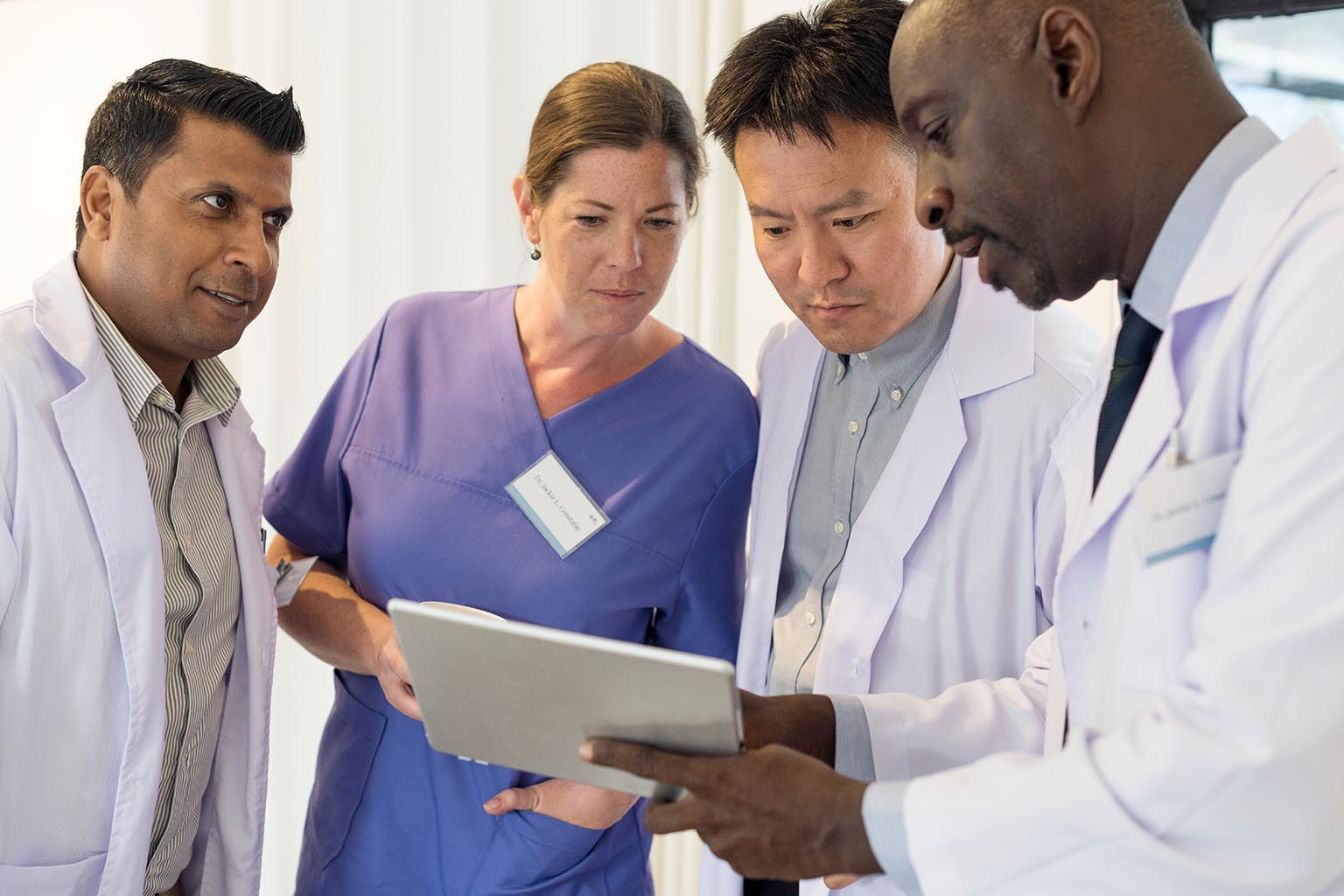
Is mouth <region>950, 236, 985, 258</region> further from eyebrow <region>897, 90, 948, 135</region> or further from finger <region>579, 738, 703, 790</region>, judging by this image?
finger <region>579, 738, 703, 790</region>

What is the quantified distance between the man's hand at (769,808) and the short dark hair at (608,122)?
976 millimetres

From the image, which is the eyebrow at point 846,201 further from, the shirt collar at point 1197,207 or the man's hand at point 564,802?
the man's hand at point 564,802

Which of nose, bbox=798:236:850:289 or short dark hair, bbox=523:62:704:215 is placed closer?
nose, bbox=798:236:850:289

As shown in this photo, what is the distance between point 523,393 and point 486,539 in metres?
0.24

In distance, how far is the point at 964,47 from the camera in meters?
1.12

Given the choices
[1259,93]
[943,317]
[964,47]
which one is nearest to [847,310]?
[943,317]

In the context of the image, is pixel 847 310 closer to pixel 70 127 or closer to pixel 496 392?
pixel 496 392

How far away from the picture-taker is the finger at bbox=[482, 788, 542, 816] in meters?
1.76

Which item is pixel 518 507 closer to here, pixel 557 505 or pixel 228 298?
pixel 557 505

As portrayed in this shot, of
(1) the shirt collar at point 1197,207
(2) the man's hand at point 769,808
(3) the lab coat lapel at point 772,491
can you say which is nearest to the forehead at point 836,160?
(3) the lab coat lapel at point 772,491

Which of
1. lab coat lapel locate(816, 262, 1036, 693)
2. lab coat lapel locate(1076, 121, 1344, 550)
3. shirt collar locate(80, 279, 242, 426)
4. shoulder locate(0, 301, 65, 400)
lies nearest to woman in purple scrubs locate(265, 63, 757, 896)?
lab coat lapel locate(816, 262, 1036, 693)

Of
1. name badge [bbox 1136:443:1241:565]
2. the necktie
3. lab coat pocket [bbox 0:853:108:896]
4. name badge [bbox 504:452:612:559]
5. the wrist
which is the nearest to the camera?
name badge [bbox 1136:443:1241:565]

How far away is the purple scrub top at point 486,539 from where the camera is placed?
1805mm

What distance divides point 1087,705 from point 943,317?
74 centimetres
